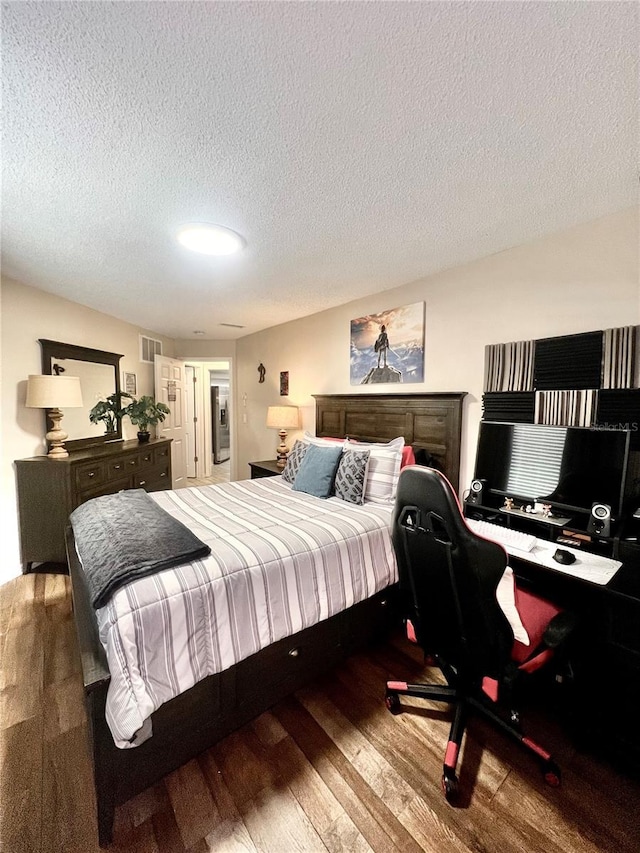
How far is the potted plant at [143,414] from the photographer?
404 cm

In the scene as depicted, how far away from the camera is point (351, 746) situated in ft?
4.77

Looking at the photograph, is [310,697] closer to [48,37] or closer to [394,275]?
[48,37]

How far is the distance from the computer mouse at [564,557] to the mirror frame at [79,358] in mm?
3956

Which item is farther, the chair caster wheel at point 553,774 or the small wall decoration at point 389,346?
the small wall decoration at point 389,346

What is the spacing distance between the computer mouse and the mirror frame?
396 cm

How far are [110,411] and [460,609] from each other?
4.04m

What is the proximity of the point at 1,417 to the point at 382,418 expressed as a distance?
3.17m

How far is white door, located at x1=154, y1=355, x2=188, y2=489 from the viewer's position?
484cm

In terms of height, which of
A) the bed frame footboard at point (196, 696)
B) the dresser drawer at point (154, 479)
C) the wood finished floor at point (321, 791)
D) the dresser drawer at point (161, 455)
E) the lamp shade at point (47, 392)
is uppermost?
the lamp shade at point (47, 392)

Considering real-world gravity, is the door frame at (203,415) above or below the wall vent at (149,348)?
below

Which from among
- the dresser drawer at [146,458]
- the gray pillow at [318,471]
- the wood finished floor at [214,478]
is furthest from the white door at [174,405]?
the gray pillow at [318,471]

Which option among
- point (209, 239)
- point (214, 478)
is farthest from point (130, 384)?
point (209, 239)

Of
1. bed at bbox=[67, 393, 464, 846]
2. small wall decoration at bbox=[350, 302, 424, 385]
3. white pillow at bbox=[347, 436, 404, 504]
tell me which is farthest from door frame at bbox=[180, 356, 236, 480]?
white pillow at bbox=[347, 436, 404, 504]

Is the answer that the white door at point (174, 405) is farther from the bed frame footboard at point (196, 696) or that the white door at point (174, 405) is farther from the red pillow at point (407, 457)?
the red pillow at point (407, 457)
